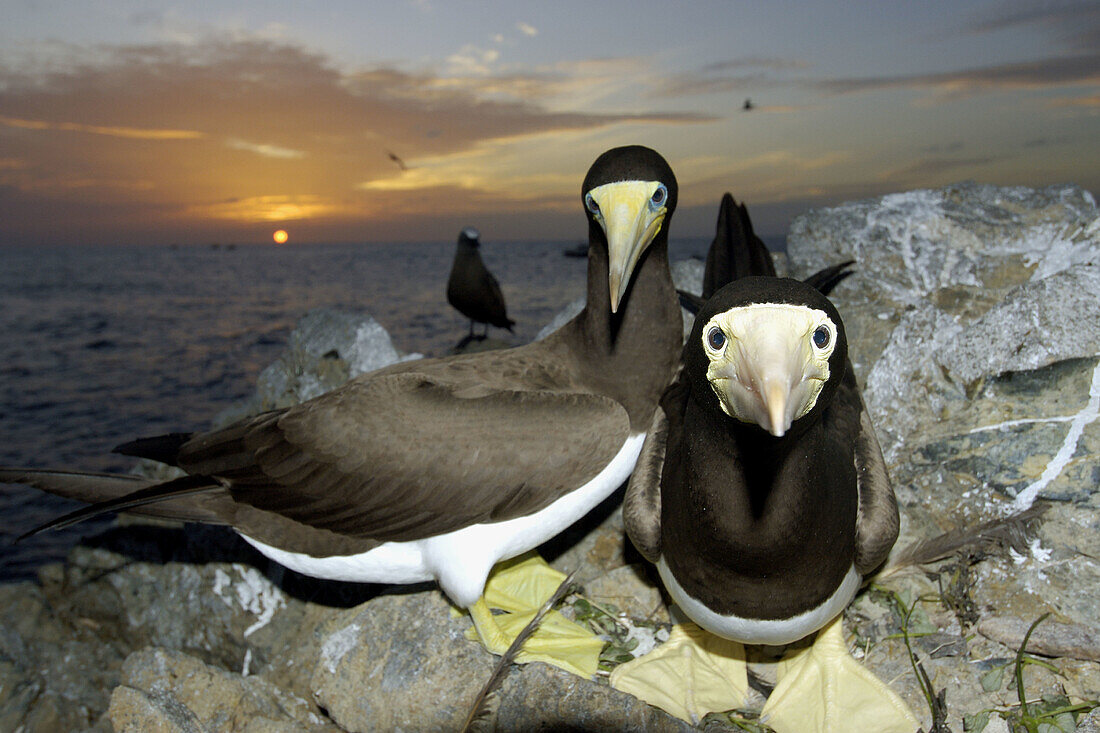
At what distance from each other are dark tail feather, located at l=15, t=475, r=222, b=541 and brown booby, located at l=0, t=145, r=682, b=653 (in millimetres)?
10

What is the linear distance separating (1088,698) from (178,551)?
4795mm

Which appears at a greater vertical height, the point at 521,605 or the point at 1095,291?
the point at 1095,291

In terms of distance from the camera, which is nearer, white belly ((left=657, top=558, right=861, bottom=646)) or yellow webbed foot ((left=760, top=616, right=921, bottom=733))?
white belly ((left=657, top=558, right=861, bottom=646))

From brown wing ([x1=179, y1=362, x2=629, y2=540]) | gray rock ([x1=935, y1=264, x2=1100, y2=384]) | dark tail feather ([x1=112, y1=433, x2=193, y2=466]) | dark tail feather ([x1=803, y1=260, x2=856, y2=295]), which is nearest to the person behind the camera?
brown wing ([x1=179, y1=362, x2=629, y2=540])

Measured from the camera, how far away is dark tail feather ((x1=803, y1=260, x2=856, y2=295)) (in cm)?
362

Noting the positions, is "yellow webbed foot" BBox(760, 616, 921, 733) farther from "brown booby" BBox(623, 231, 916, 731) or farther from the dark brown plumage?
the dark brown plumage

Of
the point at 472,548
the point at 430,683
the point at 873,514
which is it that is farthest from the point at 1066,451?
the point at 430,683

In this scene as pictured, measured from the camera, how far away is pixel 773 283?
5.93 feet

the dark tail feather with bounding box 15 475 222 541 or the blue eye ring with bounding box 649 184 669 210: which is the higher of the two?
the blue eye ring with bounding box 649 184 669 210

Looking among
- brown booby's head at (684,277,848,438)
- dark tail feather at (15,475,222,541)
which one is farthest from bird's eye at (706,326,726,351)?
dark tail feather at (15,475,222,541)

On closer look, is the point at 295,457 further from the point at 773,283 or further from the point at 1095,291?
the point at 1095,291

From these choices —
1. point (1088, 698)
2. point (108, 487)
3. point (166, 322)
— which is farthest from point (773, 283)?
point (166, 322)

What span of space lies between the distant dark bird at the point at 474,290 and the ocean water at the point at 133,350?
8.85 ft

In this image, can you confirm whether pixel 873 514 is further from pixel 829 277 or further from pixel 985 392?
pixel 829 277
